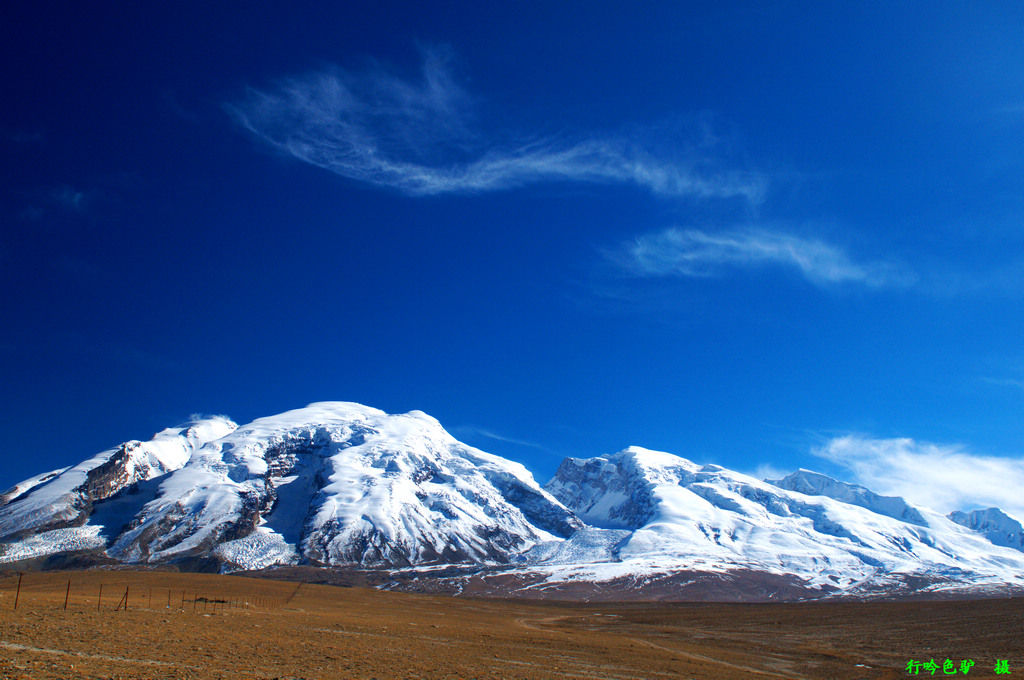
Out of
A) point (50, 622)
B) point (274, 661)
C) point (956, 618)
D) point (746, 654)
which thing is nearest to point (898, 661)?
point (746, 654)

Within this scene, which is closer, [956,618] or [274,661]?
[274,661]

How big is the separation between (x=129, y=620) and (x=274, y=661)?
17.7 m

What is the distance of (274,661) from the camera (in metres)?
28.3

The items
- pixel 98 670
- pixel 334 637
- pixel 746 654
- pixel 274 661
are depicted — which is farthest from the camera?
pixel 746 654

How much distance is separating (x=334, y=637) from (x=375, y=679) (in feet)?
62.5

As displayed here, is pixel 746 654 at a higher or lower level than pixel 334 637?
lower

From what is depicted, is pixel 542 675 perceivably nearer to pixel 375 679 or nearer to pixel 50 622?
pixel 375 679

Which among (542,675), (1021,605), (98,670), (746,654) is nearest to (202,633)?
(98,670)

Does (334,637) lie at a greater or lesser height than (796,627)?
greater

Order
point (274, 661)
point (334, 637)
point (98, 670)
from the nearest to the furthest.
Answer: point (98, 670) < point (274, 661) < point (334, 637)

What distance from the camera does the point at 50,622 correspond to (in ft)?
108

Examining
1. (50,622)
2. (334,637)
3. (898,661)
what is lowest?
(898,661)

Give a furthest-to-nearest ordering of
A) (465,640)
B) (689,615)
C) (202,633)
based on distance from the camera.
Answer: (689,615) → (465,640) → (202,633)

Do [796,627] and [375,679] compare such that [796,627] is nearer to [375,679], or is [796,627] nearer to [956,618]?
[956,618]
